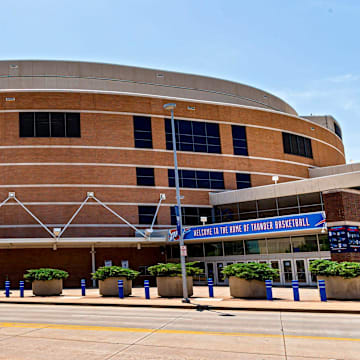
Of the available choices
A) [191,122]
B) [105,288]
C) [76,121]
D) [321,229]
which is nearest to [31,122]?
[76,121]

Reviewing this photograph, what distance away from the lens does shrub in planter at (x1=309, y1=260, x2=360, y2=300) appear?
21.5 metres

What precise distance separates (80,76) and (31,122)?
27.6ft

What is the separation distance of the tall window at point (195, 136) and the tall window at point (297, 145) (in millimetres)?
7976

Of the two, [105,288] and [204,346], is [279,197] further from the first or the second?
[204,346]

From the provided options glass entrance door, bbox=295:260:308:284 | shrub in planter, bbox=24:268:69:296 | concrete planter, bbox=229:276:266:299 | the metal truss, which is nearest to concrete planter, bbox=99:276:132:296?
shrub in planter, bbox=24:268:69:296

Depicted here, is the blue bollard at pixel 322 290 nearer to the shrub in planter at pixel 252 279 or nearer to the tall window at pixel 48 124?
the shrub in planter at pixel 252 279

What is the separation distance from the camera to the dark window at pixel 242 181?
142 feet

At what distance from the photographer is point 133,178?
3972 centimetres

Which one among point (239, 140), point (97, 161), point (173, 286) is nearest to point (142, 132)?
point (97, 161)

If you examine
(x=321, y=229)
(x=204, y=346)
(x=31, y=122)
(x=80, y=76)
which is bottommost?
(x=204, y=346)

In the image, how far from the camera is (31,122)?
127 ft

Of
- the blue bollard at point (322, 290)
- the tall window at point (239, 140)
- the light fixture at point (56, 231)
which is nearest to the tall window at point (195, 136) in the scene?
the tall window at point (239, 140)

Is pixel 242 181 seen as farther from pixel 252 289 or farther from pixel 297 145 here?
pixel 252 289

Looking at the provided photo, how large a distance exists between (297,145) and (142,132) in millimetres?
17153
